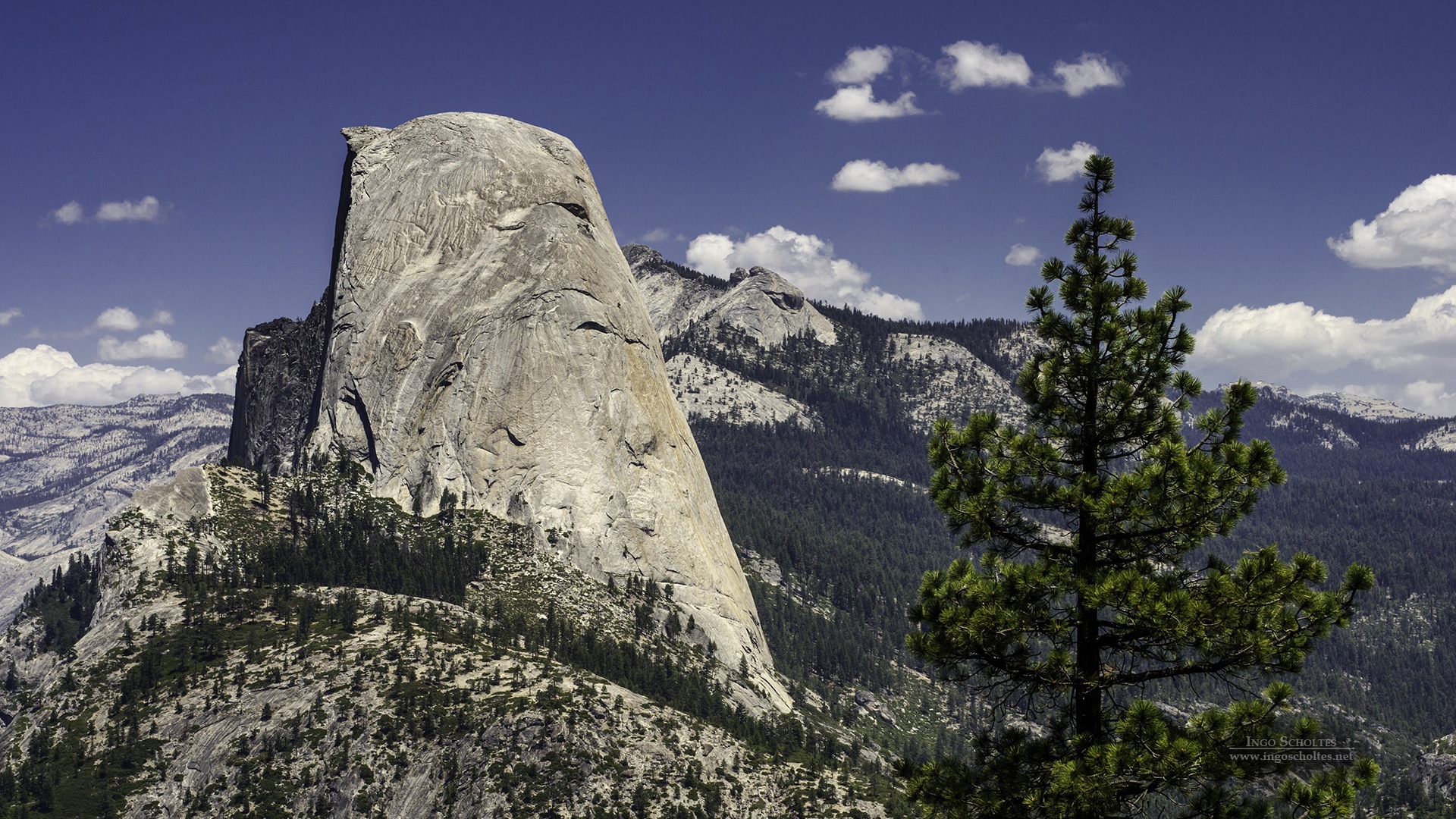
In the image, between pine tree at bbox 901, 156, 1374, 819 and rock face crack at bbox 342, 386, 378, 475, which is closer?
pine tree at bbox 901, 156, 1374, 819

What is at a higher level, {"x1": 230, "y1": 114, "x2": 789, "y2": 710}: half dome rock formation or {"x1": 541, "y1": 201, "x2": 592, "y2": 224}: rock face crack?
{"x1": 541, "y1": 201, "x2": 592, "y2": 224}: rock face crack

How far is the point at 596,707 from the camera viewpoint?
100 metres

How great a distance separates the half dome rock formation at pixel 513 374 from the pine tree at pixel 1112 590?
4893 inches

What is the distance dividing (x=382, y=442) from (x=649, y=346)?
44.1 meters

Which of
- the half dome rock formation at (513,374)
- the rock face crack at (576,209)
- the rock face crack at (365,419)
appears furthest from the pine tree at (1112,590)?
the rock face crack at (576,209)

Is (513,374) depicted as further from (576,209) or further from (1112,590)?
(1112,590)

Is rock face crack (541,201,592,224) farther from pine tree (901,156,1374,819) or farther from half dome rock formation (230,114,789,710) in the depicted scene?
pine tree (901,156,1374,819)

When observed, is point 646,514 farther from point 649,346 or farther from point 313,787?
point 313,787

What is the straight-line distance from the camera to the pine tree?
19.6 meters

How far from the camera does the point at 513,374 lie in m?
149

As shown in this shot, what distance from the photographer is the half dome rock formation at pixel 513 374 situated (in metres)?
147

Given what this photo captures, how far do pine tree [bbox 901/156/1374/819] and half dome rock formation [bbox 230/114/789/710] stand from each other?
124294mm

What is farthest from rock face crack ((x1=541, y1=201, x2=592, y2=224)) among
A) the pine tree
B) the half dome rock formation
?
the pine tree

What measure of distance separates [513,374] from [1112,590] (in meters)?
135
